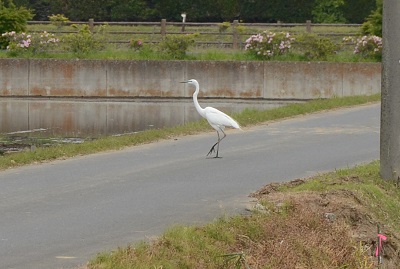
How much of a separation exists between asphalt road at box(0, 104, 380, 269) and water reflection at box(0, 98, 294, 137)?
18.4 feet

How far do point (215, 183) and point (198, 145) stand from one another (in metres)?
4.96

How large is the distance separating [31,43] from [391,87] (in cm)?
2758

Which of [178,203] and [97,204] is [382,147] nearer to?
[178,203]

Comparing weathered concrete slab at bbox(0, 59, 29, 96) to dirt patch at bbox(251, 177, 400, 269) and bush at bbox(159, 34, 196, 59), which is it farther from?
dirt patch at bbox(251, 177, 400, 269)

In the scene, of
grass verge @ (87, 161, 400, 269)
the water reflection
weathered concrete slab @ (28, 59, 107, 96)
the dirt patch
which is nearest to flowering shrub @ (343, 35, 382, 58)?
the water reflection

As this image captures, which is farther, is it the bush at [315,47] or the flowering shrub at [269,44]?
the flowering shrub at [269,44]

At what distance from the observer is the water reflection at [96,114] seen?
26.9 meters

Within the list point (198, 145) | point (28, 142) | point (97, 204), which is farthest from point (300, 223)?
point (28, 142)

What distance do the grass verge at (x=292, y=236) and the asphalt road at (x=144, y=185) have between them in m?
0.65

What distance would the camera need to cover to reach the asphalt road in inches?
417

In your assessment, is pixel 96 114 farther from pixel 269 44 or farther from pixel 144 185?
pixel 144 185

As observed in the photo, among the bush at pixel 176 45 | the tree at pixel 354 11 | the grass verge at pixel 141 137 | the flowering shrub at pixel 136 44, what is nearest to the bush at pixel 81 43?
the flowering shrub at pixel 136 44

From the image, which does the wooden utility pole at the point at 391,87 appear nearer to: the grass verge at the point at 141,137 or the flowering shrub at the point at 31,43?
the grass verge at the point at 141,137

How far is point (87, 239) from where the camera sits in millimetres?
10562
